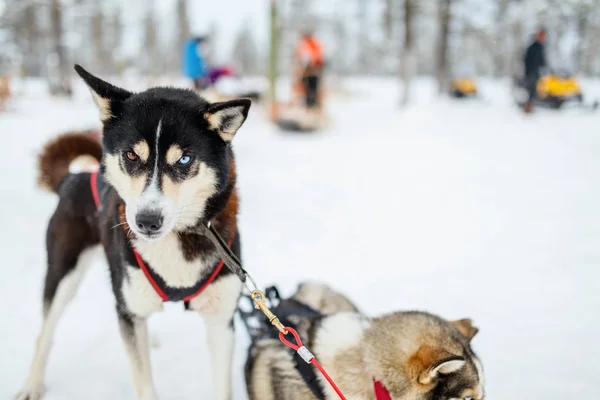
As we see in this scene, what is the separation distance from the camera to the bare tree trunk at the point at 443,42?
1469 centimetres

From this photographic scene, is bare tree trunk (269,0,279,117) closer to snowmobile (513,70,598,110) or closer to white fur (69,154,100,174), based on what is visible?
snowmobile (513,70,598,110)

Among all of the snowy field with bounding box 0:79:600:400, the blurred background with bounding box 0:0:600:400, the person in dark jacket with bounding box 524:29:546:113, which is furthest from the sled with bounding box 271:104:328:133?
the person in dark jacket with bounding box 524:29:546:113

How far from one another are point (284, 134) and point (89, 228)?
26.9 ft

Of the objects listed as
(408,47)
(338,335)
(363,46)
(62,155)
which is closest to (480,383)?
(338,335)

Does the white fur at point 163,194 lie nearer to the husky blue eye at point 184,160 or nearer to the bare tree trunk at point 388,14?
the husky blue eye at point 184,160

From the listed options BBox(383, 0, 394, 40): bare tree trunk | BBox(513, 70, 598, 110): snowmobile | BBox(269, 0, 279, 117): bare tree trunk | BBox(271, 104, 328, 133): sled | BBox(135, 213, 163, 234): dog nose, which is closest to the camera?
BBox(135, 213, 163, 234): dog nose

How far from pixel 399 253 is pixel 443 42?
13.4 meters

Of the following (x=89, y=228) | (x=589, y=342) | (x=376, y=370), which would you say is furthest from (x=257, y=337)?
(x=589, y=342)

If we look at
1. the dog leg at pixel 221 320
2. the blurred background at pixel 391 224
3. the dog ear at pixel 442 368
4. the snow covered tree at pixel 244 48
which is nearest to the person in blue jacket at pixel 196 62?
the blurred background at pixel 391 224

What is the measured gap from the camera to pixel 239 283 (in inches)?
72.0

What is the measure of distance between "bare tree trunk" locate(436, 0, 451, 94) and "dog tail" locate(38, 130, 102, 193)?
49.5 feet

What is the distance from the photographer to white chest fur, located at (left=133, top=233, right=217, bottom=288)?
5.54ft

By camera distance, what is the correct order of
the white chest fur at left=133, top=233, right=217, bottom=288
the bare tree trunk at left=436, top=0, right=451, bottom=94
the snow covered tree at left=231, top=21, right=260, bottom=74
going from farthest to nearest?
the snow covered tree at left=231, top=21, right=260, bottom=74 → the bare tree trunk at left=436, top=0, right=451, bottom=94 → the white chest fur at left=133, top=233, right=217, bottom=288

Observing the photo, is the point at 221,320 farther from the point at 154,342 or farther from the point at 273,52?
the point at 273,52
